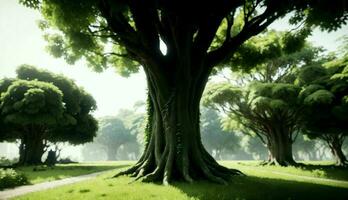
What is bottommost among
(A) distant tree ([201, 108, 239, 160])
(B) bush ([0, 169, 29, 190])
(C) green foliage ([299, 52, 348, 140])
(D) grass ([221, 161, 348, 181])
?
(B) bush ([0, 169, 29, 190])

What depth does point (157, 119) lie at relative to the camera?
15984mm

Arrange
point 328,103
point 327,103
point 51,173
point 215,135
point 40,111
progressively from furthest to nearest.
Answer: point 215,135 < point 40,111 < point 327,103 < point 328,103 < point 51,173

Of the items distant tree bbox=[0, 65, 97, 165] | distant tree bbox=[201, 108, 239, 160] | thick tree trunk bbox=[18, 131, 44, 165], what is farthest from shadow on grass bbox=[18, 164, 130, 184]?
distant tree bbox=[201, 108, 239, 160]

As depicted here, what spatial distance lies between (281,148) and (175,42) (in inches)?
793

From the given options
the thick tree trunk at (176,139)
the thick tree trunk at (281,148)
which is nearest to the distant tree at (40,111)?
the thick tree trunk at (176,139)

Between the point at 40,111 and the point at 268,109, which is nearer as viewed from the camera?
the point at 268,109

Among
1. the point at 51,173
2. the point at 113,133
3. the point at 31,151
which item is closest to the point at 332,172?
the point at 51,173

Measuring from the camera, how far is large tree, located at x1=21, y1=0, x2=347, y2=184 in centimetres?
1262

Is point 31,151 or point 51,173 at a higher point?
point 31,151

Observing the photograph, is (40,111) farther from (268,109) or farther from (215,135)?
(215,135)

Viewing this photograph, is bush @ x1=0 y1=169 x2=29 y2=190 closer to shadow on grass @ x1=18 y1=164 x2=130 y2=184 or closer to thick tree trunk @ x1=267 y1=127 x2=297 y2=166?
shadow on grass @ x1=18 y1=164 x2=130 y2=184

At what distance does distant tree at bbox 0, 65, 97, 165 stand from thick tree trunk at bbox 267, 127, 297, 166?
22866 millimetres

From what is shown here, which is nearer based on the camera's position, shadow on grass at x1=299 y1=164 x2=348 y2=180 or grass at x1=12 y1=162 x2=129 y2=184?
grass at x1=12 y1=162 x2=129 y2=184

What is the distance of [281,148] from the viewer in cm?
2941
